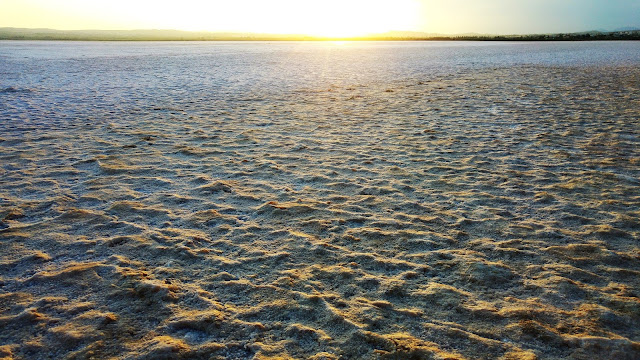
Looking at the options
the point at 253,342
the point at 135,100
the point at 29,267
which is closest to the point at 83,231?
the point at 29,267

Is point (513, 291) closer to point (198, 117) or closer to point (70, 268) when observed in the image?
point (70, 268)

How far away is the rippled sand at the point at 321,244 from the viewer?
9.62ft

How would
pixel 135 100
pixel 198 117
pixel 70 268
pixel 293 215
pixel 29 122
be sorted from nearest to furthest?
1. pixel 70 268
2. pixel 293 215
3. pixel 29 122
4. pixel 198 117
5. pixel 135 100

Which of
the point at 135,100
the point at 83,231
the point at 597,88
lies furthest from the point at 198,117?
the point at 597,88

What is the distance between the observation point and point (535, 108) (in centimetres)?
1077

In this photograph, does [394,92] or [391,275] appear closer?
[391,275]

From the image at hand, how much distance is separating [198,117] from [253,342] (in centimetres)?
805

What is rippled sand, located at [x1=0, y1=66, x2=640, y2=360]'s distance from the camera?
293 centimetres

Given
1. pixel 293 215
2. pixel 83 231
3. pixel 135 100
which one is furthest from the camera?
pixel 135 100

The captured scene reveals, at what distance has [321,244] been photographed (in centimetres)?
414

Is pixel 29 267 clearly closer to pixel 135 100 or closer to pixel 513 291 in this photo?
pixel 513 291

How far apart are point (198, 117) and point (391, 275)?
7.67m

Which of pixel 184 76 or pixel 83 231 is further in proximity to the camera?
pixel 184 76

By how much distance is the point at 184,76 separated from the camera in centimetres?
1819
